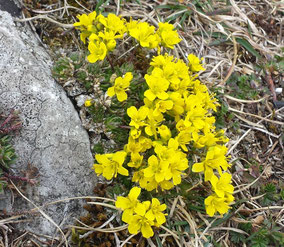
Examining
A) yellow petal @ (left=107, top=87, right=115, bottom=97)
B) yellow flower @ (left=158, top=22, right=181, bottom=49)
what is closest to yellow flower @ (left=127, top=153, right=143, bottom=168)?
yellow petal @ (left=107, top=87, right=115, bottom=97)

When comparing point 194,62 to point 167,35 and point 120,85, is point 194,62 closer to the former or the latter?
point 167,35

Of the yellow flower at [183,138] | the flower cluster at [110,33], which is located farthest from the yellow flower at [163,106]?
the flower cluster at [110,33]

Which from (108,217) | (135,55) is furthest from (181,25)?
(108,217)

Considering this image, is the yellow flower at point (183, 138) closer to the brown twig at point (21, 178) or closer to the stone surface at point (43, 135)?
the stone surface at point (43, 135)

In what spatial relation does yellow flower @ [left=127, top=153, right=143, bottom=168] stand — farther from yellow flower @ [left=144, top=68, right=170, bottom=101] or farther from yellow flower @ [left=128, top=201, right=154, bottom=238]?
yellow flower @ [left=144, top=68, right=170, bottom=101]

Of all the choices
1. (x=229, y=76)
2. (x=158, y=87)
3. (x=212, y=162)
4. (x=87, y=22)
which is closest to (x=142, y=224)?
(x=212, y=162)

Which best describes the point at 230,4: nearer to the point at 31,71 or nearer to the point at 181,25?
the point at 181,25
